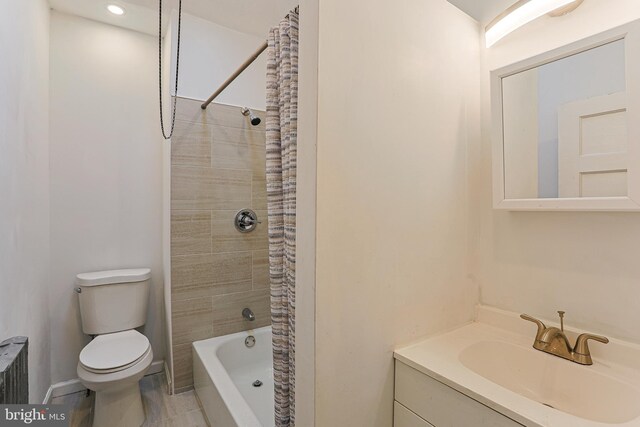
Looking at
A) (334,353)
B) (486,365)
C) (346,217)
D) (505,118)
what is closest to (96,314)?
(334,353)

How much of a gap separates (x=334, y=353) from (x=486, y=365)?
2.21 ft

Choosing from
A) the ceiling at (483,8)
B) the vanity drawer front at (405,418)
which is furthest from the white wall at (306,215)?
the ceiling at (483,8)

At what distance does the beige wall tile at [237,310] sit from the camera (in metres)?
2.26

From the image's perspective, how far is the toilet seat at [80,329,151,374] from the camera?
1.66m

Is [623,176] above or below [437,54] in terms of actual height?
below

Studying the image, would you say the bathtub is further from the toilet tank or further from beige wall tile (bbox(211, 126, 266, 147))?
beige wall tile (bbox(211, 126, 266, 147))

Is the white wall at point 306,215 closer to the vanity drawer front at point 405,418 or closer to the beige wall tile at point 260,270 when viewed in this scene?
the vanity drawer front at point 405,418

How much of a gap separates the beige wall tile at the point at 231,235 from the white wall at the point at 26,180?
99 cm

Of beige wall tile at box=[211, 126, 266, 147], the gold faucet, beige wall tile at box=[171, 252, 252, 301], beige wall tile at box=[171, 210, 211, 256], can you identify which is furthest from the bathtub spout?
the gold faucet

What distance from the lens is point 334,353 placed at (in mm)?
971

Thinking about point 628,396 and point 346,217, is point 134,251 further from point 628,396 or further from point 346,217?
point 628,396

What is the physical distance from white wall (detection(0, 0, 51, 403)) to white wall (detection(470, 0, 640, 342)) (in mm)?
2048

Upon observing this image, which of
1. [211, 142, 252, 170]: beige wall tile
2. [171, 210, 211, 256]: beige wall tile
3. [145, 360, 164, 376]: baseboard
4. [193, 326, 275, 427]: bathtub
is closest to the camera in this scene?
[193, 326, 275, 427]: bathtub

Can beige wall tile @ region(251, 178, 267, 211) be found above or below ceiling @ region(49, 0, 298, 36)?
below
